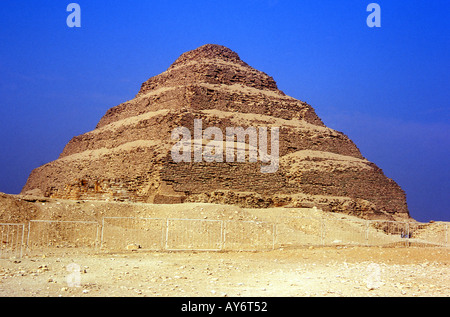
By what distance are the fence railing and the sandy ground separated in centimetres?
145

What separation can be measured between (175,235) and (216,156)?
15.2 meters

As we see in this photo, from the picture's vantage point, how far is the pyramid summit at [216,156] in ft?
103

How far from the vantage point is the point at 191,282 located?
362 inches

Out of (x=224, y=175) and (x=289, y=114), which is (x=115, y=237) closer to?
(x=224, y=175)

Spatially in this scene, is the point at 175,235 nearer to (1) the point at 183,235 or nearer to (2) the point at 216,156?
(1) the point at 183,235

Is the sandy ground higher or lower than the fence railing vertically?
lower

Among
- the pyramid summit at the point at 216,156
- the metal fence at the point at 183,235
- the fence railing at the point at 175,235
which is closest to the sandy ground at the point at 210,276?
the fence railing at the point at 175,235

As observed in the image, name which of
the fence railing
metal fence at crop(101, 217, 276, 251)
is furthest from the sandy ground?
metal fence at crop(101, 217, 276, 251)

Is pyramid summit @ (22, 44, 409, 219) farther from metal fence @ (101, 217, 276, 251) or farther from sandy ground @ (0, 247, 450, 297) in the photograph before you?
sandy ground @ (0, 247, 450, 297)

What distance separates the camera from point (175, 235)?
18484 mm

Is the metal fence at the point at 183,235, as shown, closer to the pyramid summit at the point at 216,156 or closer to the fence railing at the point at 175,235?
the fence railing at the point at 175,235

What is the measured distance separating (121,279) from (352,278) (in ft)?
15.4

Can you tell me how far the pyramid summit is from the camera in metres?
31.4

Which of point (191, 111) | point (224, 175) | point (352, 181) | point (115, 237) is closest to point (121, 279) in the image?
point (115, 237)
